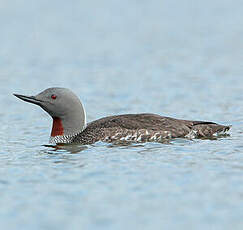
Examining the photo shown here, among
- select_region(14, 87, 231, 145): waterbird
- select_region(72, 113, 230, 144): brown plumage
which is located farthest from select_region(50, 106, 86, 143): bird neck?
select_region(72, 113, 230, 144): brown plumage

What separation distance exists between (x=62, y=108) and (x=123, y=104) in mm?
4783

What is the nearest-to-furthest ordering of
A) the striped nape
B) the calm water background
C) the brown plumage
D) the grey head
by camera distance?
the calm water background < the brown plumage < the grey head < the striped nape

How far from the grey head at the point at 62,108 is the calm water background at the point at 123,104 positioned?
0.50 m

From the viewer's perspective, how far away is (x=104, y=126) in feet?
41.9

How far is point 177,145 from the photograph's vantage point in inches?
477

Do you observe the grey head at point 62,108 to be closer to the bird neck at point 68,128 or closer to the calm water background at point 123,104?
the bird neck at point 68,128

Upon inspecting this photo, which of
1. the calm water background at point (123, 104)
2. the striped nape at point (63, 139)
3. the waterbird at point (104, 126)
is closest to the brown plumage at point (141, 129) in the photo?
the waterbird at point (104, 126)

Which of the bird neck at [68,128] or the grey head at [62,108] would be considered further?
the bird neck at [68,128]

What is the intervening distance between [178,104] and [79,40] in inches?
468

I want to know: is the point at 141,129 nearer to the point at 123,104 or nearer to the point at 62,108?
the point at 62,108

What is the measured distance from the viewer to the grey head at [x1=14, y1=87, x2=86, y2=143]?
1281 centimetres

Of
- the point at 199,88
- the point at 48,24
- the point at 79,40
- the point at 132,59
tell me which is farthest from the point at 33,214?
the point at 48,24

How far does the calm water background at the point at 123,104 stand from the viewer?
8.55 metres

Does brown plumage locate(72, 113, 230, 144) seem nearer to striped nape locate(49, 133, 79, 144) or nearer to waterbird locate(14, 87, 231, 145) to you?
waterbird locate(14, 87, 231, 145)
